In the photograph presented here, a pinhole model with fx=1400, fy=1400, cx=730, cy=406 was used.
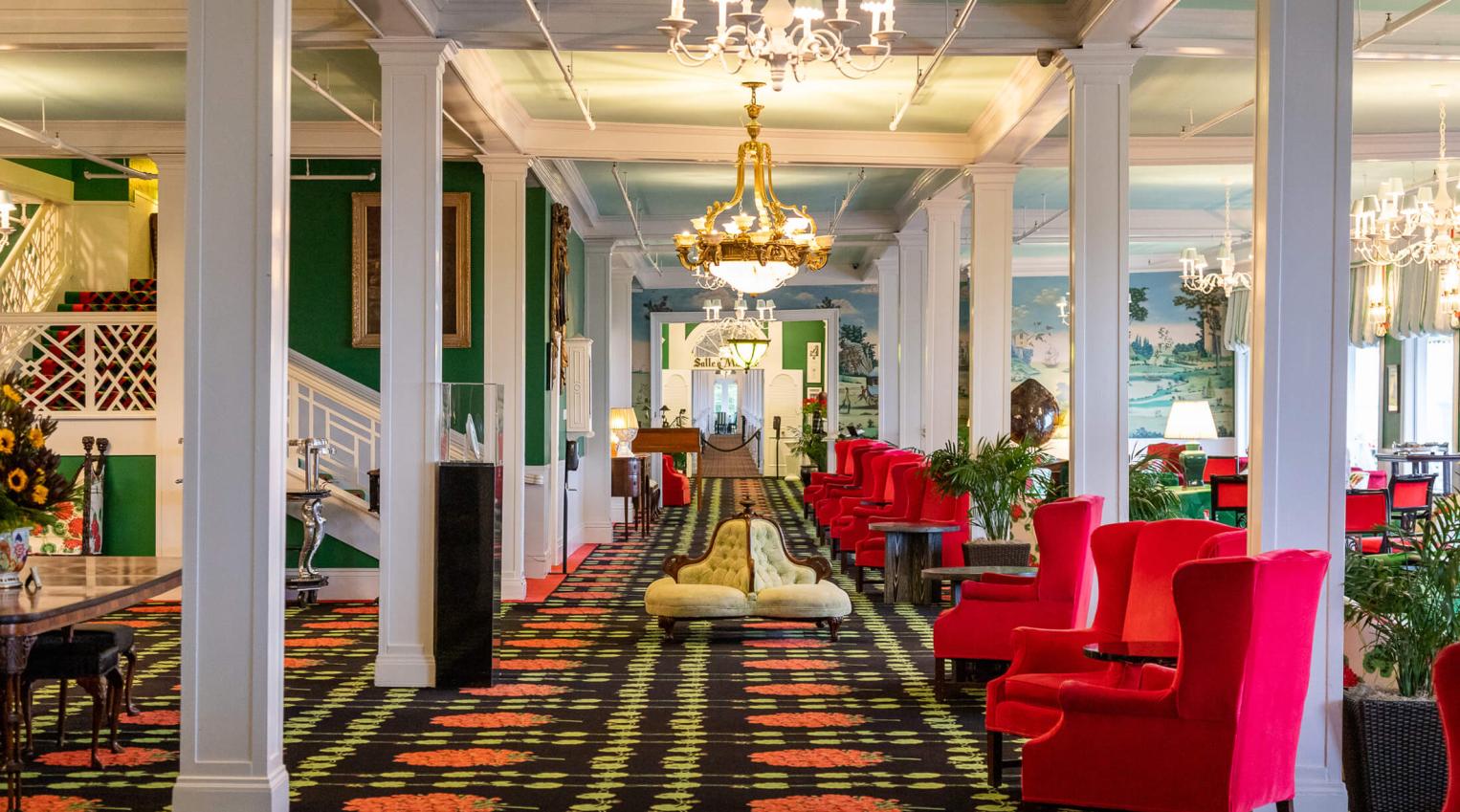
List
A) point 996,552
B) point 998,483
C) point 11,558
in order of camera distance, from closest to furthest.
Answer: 1. point 11,558
2. point 996,552
3. point 998,483

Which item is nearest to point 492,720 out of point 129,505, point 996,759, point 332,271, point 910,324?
point 996,759

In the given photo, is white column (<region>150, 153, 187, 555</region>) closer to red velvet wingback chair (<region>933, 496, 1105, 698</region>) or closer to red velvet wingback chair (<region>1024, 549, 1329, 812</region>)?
red velvet wingback chair (<region>933, 496, 1105, 698</region>)

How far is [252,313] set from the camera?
17.0 feet

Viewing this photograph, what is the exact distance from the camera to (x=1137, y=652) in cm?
496

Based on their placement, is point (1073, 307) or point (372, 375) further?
point (372, 375)

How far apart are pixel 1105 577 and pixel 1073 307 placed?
7.75ft

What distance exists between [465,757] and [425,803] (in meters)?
0.82

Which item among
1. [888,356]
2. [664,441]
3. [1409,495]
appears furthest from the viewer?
[888,356]

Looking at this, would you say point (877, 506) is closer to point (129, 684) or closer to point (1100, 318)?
point (1100, 318)

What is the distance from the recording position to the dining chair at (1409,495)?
42.2 feet

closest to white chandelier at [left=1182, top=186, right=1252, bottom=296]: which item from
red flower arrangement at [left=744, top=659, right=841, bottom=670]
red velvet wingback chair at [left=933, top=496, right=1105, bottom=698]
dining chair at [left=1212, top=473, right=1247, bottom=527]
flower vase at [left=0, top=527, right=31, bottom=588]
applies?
dining chair at [left=1212, top=473, right=1247, bottom=527]

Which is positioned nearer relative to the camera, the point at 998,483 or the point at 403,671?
the point at 403,671

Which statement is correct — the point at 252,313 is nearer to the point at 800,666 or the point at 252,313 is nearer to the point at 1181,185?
the point at 800,666

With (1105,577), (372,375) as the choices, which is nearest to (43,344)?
(372,375)
